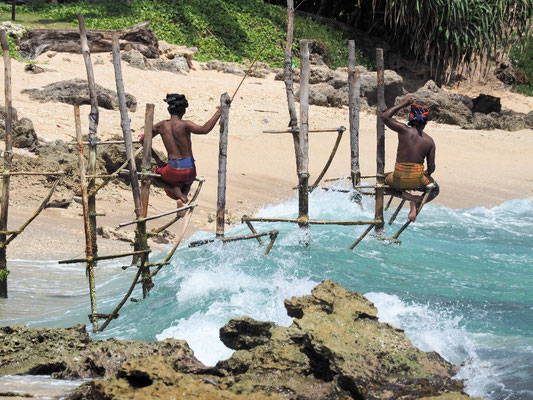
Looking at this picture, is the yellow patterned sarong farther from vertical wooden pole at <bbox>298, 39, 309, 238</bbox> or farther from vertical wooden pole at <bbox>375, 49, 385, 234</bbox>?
vertical wooden pole at <bbox>298, 39, 309, 238</bbox>

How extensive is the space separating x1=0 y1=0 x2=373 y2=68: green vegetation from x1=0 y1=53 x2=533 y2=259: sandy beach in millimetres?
2538

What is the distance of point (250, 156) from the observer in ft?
45.8

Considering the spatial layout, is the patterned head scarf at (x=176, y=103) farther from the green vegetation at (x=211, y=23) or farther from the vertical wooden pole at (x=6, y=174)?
the green vegetation at (x=211, y=23)

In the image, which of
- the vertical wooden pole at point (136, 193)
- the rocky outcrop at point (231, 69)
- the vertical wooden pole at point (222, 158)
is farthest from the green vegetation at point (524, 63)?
the vertical wooden pole at point (136, 193)

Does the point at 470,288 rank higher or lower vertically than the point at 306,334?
lower

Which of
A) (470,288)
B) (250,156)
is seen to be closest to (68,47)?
(250,156)

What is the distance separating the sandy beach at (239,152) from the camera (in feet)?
33.7

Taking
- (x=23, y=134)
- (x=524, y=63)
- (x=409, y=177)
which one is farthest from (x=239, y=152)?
(x=524, y=63)

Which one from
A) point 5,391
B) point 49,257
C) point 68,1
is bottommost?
point 49,257

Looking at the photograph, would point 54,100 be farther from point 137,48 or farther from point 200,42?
point 200,42

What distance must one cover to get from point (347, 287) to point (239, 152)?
6.09 metres

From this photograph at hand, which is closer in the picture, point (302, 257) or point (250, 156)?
point (302, 257)

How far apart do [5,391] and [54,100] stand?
1036cm

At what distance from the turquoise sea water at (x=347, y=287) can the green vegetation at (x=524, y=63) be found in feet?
41.9
